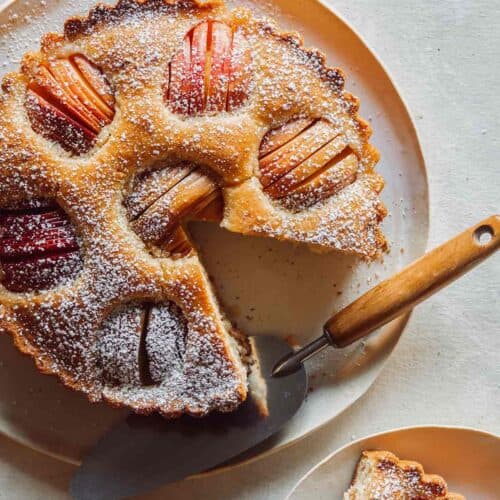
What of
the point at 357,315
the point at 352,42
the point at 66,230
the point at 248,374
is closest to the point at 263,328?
the point at 248,374

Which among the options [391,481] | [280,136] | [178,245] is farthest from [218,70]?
[391,481]

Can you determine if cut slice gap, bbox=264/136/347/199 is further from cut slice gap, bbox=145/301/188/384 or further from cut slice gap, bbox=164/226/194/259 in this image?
cut slice gap, bbox=145/301/188/384

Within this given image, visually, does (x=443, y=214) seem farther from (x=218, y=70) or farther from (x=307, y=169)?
(x=218, y=70)

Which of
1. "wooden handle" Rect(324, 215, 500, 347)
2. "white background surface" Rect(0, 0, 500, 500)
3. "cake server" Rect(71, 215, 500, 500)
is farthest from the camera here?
"white background surface" Rect(0, 0, 500, 500)

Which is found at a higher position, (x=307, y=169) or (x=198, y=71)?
(x=198, y=71)

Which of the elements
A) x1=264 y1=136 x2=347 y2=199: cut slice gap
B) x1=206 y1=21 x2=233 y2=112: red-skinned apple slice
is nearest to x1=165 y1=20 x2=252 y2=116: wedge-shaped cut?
x1=206 y1=21 x2=233 y2=112: red-skinned apple slice
